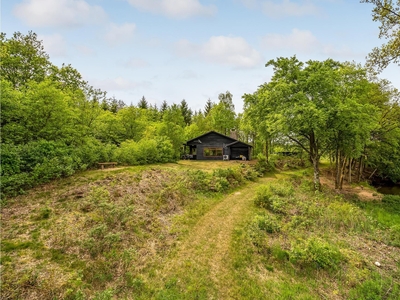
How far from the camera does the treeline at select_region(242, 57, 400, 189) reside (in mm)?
13258

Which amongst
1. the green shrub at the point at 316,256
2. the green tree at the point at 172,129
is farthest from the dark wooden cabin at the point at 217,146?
the green shrub at the point at 316,256

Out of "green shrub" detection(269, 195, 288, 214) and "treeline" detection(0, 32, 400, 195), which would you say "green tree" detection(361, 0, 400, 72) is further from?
"green shrub" detection(269, 195, 288, 214)

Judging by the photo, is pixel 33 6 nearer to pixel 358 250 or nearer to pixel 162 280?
pixel 162 280

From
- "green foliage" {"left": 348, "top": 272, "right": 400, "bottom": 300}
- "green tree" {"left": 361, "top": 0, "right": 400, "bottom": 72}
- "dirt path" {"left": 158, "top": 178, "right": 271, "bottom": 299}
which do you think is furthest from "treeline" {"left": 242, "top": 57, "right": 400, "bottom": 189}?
"green foliage" {"left": 348, "top": 272, "right": 400, "bottom": 300}

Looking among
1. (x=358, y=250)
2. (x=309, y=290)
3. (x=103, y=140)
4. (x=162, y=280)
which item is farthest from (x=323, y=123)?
(x=103, y=140)

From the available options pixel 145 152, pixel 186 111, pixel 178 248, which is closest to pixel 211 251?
pixel 178 248

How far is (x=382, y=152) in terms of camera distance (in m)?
19.5

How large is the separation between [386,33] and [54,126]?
56.0ft

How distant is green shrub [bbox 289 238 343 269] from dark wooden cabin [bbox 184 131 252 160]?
23197 mm

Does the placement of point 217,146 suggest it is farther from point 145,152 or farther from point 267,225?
point 267,225

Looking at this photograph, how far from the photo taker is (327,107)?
1344cm

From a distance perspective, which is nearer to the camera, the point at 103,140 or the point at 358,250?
the point at 358,250

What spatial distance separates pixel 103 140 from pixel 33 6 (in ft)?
50.9

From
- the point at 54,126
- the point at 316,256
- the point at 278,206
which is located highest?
the point at 54,126
